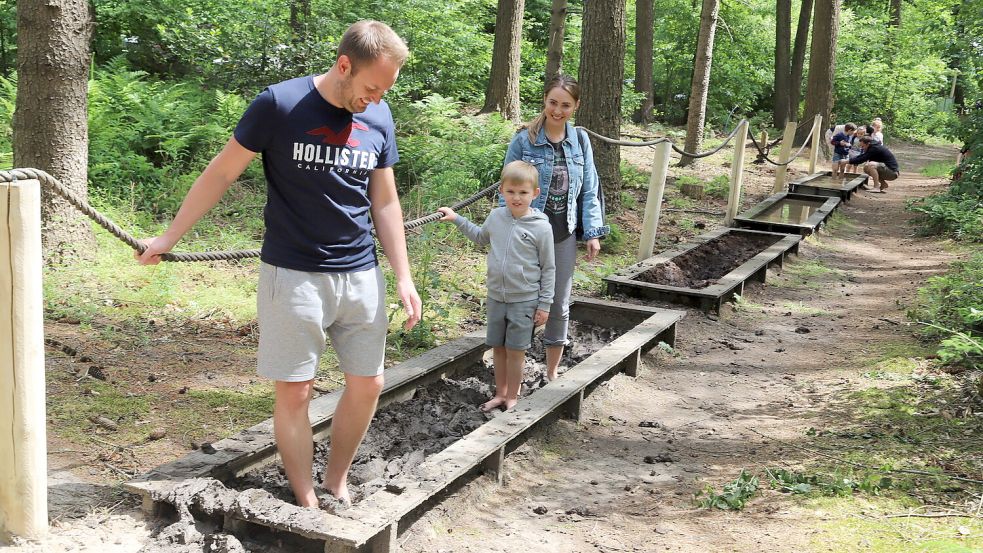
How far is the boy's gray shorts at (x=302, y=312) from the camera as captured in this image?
129 inches

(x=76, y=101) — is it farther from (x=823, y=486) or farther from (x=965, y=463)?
(x=965, y=463)

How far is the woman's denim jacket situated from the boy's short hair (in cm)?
29

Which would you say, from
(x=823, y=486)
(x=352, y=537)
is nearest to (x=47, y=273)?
(x=352, y=537)

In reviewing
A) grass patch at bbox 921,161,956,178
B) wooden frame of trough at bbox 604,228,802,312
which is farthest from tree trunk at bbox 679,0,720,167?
grass patch at bbox 921,161,956,178

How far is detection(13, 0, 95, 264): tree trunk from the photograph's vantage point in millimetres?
6770

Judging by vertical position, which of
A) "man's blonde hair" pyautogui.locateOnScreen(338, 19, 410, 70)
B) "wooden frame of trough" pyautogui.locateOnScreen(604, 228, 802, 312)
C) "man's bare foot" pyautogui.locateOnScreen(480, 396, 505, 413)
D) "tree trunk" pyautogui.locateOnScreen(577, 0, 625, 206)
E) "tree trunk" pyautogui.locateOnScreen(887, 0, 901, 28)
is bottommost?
"man's bare foot" pyautogui.locateOnScreen(480, 396, 505, 413)

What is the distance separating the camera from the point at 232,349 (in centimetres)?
596

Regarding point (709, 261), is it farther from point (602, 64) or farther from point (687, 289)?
point (602, 64)

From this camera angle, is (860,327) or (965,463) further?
(860,327)

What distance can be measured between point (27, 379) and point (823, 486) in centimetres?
358

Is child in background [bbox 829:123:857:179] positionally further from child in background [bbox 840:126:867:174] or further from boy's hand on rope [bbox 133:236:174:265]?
boy's hand on rope [bbox 133:236:174:265]

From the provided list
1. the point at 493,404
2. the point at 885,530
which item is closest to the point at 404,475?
the point at 493,404

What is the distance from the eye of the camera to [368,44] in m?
3.03

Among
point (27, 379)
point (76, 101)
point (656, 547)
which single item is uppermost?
point (76, 101)
